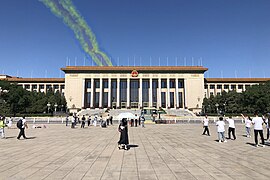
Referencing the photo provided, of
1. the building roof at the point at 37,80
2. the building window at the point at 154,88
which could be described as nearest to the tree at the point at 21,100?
the building roof at the point at 37,80

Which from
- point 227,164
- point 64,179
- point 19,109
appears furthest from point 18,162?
point 19,109

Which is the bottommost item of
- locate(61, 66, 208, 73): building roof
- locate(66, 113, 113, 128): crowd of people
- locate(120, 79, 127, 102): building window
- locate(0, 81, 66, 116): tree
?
locate(66, 113, 113, 128): crowd of people

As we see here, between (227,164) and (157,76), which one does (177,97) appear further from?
(227,164)

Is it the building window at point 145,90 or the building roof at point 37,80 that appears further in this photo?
the building roof at point 37,80

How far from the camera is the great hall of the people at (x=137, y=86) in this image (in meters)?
77.7

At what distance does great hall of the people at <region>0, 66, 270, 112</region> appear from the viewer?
77.7m

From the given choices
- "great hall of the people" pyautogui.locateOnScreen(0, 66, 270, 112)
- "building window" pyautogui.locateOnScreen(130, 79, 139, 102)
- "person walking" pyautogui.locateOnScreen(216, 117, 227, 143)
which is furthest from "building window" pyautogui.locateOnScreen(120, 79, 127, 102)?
"person walking" pyautogui.locateOnScreen(216, 117, 227, 143)

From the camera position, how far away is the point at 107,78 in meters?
79.1

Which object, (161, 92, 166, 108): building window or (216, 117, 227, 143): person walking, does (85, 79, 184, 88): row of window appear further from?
(216, 117, 227, 143): person walking

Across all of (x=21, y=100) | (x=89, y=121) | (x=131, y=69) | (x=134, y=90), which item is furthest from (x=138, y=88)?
(x=89, y=121)

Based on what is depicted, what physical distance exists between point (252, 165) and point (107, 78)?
241 ft

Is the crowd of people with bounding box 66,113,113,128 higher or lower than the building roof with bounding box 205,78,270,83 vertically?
lower

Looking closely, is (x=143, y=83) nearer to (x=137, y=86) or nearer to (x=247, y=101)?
(x=137, y=86)

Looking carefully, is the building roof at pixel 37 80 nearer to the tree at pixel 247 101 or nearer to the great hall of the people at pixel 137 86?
the great hall of the people at pixel 137 86
